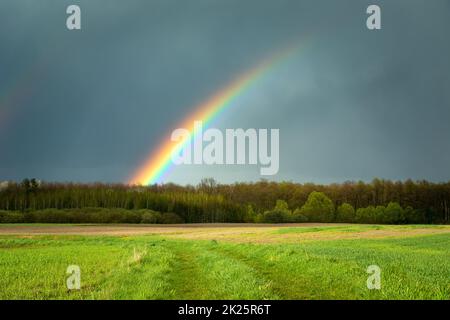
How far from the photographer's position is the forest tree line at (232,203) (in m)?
134

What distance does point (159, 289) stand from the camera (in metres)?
17.1

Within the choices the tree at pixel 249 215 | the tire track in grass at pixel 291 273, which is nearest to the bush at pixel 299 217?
the tree at pixel 249 215

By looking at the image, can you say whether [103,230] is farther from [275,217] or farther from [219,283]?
[219,283]

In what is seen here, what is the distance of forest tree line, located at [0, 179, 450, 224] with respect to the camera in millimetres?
133625

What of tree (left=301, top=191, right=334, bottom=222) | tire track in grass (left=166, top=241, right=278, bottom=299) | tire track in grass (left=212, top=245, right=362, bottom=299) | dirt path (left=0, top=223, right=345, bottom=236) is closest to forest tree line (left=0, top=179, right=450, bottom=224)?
tree (left=301, top=191, right=334, bottom=222)

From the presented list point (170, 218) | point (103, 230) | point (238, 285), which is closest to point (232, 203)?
point (170, 218)

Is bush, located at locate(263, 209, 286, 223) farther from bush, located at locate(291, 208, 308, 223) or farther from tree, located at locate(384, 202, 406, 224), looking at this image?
tree, located at locate(384, 202, 406, 224)

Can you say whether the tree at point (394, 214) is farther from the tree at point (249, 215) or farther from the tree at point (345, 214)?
the tree at point (249, 215)

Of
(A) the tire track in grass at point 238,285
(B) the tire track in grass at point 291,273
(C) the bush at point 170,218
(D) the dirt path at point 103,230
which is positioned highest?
(A) the tire track in grass at point 238,285

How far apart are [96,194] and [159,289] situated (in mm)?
146377

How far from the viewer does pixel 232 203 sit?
501 ft

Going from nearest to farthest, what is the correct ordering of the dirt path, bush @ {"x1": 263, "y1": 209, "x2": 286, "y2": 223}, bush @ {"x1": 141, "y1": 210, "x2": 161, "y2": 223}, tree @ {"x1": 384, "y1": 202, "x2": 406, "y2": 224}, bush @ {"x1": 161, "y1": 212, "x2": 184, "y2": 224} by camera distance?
1. the dirt path
2. bush @ {"x1": 263, "y1": 209, "x2": 286, "y2": 223}
3. bush @ {"x1": 141, "y1": 210, "x2": 161, "y2": 223}
4. tree @ {"x1": 384, "y1": 202, "x2": 406, "y2": 224}
5. bush @ {"x1": 161, "y1": 212, "x2": 184, "y2": 224}

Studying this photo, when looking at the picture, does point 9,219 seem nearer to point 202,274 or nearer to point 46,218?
point 46,218
